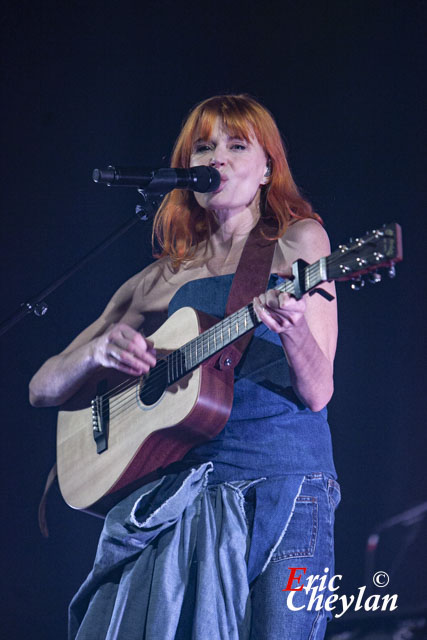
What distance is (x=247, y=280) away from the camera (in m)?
1.98

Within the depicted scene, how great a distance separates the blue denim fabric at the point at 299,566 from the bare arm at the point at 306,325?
9.0 inches

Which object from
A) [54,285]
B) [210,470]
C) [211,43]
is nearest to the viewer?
[210,470]

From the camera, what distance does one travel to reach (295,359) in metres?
1.69

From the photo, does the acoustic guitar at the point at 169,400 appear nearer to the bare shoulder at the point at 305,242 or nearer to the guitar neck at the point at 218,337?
the guitar neck at the point at 218,337

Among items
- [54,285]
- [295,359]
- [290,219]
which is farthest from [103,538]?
[290,219]

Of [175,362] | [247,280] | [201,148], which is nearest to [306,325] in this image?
[247,280]

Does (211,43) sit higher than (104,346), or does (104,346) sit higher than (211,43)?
(211,43)

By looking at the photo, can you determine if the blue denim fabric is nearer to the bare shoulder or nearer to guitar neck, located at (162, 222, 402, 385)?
guitar neck, located at (162, 222, 402, 385)

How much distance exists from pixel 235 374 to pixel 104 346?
448 mm

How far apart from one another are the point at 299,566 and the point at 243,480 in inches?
10.1

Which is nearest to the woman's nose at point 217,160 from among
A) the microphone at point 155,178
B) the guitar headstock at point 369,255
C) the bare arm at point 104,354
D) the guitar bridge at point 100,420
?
the microphone at point 155,178

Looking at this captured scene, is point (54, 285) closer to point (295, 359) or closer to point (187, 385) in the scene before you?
point (187, 385)

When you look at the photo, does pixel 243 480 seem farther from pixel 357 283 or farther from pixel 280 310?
pixel 357 283

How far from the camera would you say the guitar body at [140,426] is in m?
1.84
